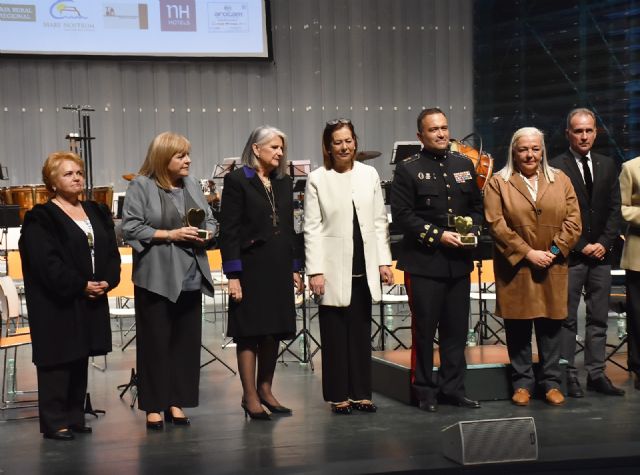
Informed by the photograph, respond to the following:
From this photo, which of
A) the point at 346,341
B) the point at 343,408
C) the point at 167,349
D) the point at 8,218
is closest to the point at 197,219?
the point at 167,349

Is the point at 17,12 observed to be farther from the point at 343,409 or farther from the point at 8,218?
the point at 343,409

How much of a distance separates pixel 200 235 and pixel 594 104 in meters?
7.82

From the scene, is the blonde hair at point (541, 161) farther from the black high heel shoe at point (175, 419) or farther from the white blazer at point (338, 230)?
the black high heel shoe at point (175, 419)

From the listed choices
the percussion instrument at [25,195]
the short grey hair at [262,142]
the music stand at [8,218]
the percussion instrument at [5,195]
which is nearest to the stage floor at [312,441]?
the short grey hair at [262,142]

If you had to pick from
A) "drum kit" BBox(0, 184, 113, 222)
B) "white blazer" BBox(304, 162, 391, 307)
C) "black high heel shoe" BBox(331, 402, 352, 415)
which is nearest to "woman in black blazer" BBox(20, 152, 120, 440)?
"white blazer" BBox(304, 162, 391, 307)

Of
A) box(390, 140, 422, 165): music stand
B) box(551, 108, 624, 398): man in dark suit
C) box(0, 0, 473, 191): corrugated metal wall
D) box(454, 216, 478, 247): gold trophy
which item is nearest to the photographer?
box(454, 216, 478, 247): gold trophy

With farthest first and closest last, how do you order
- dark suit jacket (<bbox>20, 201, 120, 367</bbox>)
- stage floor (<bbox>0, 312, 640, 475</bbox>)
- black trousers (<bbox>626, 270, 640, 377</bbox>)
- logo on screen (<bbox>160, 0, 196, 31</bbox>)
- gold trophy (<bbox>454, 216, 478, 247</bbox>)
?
logo on screen (<bbox>160, 0, 196, 31</bbox>) < black trousers (<bbox>626, 270, 640, 377</bbox>) < gold trophy (<bbox>454, 216, 478, 247</bbox>) < dark suit jacket (<bbox>20, 201, 120, 367</bbox>) < stage floor (<bbox>0, 312, 640, 475</bbox>)

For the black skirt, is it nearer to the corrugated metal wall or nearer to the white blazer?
the white blazer

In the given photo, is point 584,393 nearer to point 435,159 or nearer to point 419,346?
point 419,346

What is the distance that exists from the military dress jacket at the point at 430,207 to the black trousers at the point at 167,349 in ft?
3.58

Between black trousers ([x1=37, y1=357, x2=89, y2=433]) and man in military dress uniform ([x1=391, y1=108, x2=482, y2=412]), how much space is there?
1.67m

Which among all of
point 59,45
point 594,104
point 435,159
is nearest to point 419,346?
point 435,159

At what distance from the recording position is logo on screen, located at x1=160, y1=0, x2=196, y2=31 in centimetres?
1248

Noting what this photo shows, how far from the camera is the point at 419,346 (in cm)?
482
